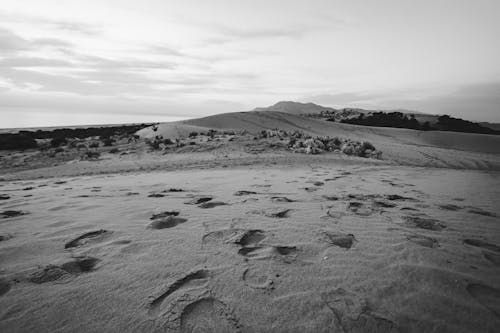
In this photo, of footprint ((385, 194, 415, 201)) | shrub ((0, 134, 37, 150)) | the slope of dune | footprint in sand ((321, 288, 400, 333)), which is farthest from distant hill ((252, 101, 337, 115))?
footprint in sand ((321, 288, 400, 333))

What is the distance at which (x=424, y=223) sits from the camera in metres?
2.19

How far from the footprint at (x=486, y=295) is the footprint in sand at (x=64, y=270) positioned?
6.46ft

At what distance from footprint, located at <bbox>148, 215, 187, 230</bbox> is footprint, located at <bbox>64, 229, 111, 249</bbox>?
32 cm

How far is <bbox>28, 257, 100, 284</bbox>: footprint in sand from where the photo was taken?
4.87ft

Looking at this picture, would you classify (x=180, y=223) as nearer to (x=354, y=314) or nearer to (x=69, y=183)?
(x=354, y=314)

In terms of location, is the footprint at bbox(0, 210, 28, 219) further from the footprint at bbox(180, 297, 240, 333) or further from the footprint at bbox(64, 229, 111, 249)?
the footprint at bbox(180, 297, 240, 333)

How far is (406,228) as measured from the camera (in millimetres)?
2074

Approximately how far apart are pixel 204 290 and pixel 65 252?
1.04 m

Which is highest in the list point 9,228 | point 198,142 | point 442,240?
point 198,142

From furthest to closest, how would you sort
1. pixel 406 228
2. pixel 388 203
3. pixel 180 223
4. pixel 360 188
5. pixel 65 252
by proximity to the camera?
pixel 360 188 < pixel 388 203 < pixel 180 223 < pixel 406 228 < pixel 65 252

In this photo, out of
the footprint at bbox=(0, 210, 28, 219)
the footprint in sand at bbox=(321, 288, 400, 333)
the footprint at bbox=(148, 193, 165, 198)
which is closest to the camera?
the footprint in sand at bbox=(321, 288, 400, 333)

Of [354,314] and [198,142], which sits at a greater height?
[198,142]

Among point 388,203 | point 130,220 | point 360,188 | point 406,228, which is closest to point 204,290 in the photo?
point 130,220

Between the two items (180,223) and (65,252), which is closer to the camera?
(65,252)
